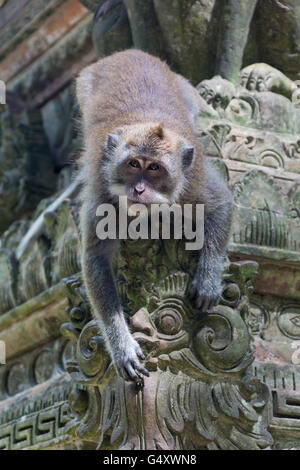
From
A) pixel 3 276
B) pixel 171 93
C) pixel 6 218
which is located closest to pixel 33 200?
pixel 6 218

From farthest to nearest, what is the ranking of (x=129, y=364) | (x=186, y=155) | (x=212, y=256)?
(x=186, y=155) → (x=212, y=256) → (x=129, y=364)

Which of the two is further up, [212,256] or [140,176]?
[140,176]

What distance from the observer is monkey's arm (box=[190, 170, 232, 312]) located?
14.4 feet

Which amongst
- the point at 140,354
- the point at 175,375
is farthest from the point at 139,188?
the point at 175,375

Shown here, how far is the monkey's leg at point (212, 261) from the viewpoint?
173 inches

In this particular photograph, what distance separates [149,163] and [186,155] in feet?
0.83

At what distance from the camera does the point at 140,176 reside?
467 cm

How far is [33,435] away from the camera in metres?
5.32

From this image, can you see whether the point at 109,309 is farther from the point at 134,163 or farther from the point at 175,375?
the point at 134,163

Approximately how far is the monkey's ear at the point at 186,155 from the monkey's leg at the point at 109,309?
0.58 metres

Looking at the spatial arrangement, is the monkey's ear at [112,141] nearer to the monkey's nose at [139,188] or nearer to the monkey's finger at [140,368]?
the monkey's nose at [139,188]

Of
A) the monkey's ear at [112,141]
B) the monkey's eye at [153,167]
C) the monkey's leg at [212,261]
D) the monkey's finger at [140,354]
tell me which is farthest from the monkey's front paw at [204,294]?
the monkey's ear at [112,141]

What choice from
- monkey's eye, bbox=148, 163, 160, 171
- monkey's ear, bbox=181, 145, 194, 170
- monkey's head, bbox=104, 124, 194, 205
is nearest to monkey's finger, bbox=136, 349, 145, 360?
monkey's head, bbox=104, 124, 194, 205

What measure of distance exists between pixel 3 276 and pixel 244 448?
2.44 metres
